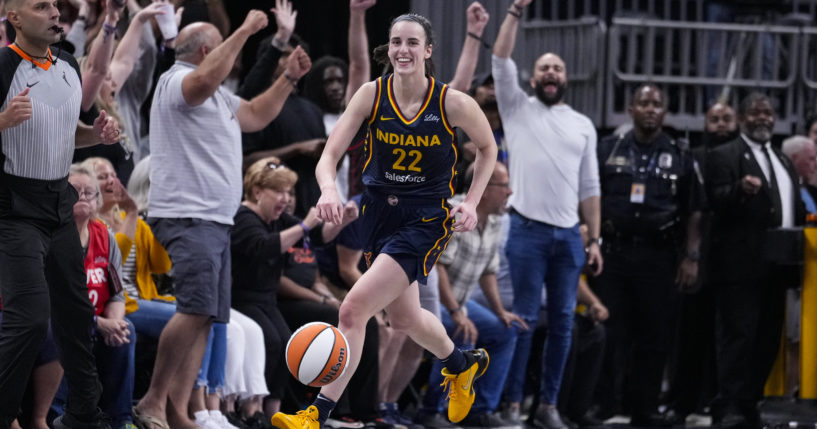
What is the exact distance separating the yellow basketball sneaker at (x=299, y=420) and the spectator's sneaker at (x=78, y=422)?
0.84 metres

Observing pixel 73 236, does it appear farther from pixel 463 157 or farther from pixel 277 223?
pixel 463 157

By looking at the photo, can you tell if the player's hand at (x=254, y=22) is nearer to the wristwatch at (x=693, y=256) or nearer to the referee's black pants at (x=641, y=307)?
the referee's black pants at (x=641, y=307)

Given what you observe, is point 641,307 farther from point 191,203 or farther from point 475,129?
point 191,203

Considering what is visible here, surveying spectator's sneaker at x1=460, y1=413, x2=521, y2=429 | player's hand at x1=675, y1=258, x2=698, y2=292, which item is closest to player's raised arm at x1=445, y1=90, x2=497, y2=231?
spectator's sneaker at x1=460, y1=413, x2=521, y2=429

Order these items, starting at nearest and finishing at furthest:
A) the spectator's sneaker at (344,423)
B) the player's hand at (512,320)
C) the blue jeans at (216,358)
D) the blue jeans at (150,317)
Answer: the blue jeans at (150,317)
the blue jeans at (216,358)
the spectator's sneaker at (344,423)
the player's hand at (512,320)

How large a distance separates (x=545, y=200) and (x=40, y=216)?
343 centimetres

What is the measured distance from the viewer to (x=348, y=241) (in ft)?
23.1

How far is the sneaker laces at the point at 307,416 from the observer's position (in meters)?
4.85

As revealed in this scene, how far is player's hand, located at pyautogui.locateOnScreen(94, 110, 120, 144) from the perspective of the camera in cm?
510

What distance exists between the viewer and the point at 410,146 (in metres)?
5.14

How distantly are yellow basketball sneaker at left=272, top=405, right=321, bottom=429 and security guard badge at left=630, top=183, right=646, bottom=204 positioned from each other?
11.7ft

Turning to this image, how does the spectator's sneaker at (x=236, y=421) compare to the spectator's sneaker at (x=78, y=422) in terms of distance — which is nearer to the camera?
the spectator's sneaker at (x=78, y=422)

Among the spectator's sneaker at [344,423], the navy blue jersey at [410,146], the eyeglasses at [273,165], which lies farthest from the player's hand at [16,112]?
the spectator's sneaker at [344,423]

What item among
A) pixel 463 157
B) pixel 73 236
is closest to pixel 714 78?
pixel 463 157
